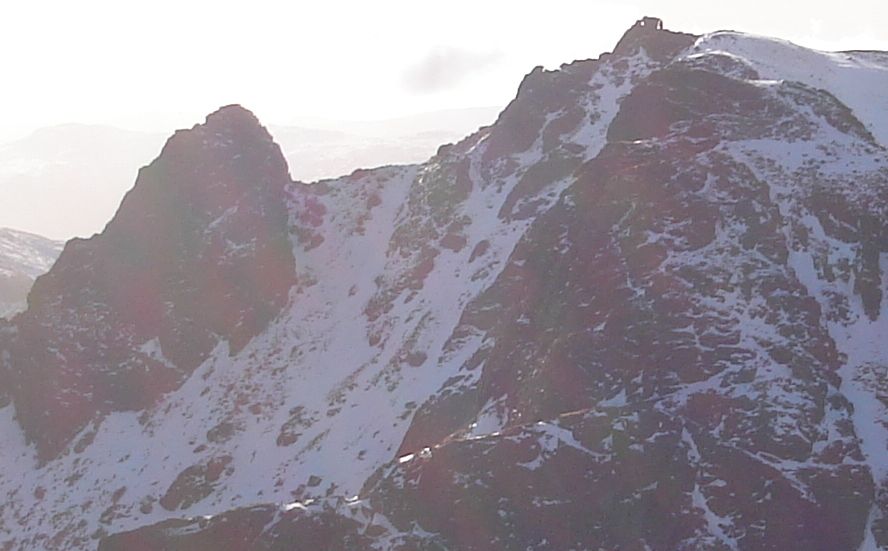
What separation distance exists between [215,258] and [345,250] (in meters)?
10.8

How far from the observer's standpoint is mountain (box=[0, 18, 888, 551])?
5003cm

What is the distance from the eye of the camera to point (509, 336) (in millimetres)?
68625

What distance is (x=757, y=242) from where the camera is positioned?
61.7 meters

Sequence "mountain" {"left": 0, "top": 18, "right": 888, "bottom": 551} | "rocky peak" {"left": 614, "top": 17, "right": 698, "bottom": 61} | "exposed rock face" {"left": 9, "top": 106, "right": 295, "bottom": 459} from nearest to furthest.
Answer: "mountain" {"left": 0, "top": 18, "right": 888, "bottom": 551}
"exposed rock face" {"left": 9, "top": 106, "right": 295, "bottom": 459}
"rocky peak" {"left": 614, "top": 17, "right": 698, "bottom": 61}

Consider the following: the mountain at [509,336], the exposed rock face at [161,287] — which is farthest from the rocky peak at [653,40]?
the exposed rock face at [161,287]

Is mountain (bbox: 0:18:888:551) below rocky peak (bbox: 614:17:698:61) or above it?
below

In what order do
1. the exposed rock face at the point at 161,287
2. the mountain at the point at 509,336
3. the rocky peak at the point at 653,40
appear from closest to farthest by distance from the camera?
the mountain at the point at 509,336 → the exposed rock face at the point at 161,287 → the rocky peak at the point at 653,40

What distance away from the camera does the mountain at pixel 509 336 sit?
50.0 m

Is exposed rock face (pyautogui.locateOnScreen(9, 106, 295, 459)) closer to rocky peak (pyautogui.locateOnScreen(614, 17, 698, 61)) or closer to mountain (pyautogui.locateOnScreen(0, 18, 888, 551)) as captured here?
mountain (pyautogui.locateOnScreen(0, 18, 888, 551))

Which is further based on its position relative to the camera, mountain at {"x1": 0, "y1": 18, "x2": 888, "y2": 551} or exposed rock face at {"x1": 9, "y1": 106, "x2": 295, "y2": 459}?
exposed rock face at {"x1": 9, "y1": 106, "x2": 295, "y2": 459}

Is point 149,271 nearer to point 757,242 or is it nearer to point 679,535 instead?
point 757,242

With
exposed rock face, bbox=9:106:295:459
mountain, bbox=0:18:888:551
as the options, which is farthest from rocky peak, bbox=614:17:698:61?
exposed rock face, bbox=9:106:295:459

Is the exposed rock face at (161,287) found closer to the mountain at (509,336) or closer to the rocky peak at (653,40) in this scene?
the mountain at (509,336)

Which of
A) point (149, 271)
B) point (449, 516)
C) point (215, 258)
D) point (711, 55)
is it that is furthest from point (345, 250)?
point (449, 516)
